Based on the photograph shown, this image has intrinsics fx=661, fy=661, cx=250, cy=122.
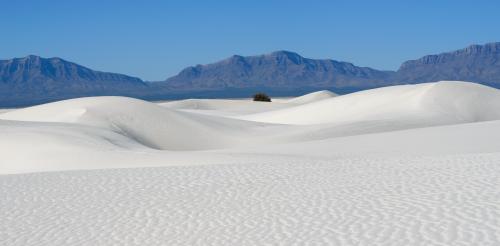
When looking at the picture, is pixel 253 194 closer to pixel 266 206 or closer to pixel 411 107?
pixel 266 206

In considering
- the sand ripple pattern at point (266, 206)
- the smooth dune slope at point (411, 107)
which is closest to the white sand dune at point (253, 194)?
the sand ripple pattern at point (266, 206)

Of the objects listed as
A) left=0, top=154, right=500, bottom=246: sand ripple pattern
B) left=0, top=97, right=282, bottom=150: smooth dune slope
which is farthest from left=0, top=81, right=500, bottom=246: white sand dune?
left=0, top=97, right=282, bottom=150: smooth dune slope

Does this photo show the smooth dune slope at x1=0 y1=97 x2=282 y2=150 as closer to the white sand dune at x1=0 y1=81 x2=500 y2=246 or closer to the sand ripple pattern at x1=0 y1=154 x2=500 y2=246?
the white sand dune at x1=0 y1=81 x2=500 y2=246

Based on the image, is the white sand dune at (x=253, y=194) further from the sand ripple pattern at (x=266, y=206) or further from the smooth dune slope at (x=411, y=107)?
the smooth dune slope at (x=411, y=107)

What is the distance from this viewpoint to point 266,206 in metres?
10.3

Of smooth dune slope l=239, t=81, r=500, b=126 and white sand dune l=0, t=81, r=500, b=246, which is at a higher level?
smooth dune slope l=239, t=81, r=500, b=126

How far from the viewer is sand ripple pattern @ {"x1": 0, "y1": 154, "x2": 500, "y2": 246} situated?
330 inches

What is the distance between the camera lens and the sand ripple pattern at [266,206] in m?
8.39

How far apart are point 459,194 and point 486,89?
4570 centimetres

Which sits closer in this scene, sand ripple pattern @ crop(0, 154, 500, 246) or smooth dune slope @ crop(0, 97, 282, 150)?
sand ripple pattern @ crop(0, 154, 500, 246)

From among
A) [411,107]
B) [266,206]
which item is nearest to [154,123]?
[411,107]

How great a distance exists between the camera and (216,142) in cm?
3297

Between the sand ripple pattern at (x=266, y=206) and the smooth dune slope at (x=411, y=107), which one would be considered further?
the smooth dune slope at (x=411, y=107)

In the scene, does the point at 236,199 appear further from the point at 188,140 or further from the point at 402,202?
the point at 188,140
